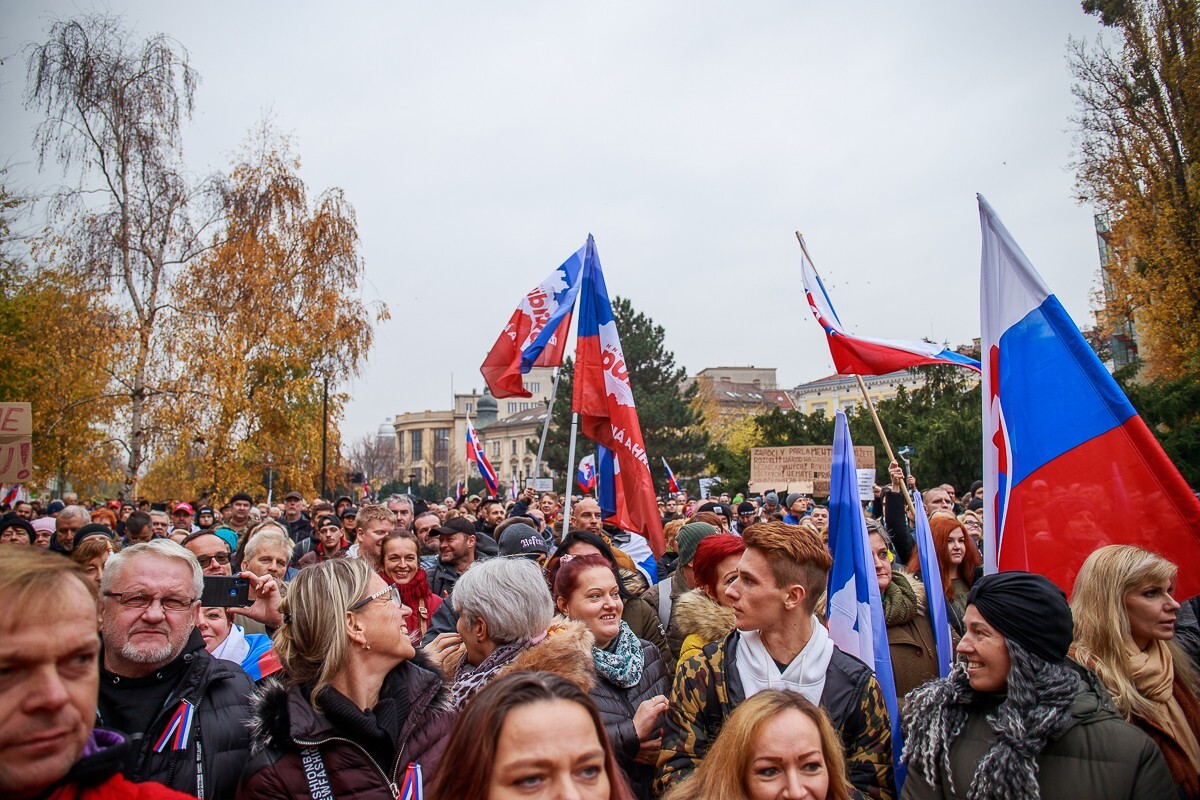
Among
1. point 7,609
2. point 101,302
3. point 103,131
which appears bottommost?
point 7,609

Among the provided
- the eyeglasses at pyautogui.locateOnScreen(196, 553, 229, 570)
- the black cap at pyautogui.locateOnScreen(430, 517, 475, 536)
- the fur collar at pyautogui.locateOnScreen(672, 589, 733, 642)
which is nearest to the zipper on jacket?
the fur collar at pyautogui.locateOnScreen(672, 589, 733, 642)

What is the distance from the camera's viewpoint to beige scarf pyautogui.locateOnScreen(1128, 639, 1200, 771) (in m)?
3.10

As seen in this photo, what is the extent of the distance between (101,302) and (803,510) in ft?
61.5

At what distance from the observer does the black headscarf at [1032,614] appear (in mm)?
2793

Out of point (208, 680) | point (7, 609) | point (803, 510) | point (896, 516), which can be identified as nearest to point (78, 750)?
point (7, 609)

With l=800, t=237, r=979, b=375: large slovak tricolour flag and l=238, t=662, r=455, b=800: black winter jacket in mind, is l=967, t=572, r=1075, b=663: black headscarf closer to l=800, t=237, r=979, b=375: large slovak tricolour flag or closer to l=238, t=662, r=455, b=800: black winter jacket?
l=238, t=662, r=455, b=800: black winter jacket

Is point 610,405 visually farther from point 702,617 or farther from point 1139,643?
point 1139,643

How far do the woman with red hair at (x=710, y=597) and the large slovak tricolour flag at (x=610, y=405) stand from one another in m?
3.14

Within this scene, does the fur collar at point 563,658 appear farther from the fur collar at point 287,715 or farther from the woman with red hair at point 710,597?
the woman with red hair at point 710,597

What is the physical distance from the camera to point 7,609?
162 centimetres

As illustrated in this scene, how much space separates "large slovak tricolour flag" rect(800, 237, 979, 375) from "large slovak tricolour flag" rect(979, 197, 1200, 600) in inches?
66.2

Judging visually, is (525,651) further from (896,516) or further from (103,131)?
(103,131)

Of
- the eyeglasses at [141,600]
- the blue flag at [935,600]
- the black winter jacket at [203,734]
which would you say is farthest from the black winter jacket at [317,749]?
the blue flag at [935,600]

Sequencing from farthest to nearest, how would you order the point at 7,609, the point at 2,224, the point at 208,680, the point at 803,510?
the point at 2,224 < the point at 803,510 < the point at 208,680 < the point at 7,609
